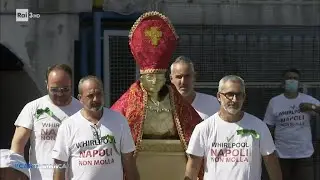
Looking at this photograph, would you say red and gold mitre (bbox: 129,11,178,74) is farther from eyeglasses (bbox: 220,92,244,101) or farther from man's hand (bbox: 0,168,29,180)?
man's hand (bbox: 0,168,29,180)

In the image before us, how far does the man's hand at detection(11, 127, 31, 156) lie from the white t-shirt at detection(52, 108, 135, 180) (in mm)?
515

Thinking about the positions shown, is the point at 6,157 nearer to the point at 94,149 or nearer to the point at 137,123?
the point at 94,149

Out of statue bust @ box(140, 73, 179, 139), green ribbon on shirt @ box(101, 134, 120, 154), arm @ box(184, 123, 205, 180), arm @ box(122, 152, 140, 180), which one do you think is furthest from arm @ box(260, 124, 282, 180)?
green ribbon on shirt @ box(101, 134, 120, 154)

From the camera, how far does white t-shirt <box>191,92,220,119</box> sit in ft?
17.4

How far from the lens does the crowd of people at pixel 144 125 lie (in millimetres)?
4180

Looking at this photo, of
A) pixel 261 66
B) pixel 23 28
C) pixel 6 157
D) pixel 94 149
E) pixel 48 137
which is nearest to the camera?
pixel 6 157

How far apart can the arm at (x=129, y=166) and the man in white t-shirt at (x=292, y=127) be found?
336cm

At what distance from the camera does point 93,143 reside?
4145 millimetres

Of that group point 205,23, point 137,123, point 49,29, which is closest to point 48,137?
point 137,123

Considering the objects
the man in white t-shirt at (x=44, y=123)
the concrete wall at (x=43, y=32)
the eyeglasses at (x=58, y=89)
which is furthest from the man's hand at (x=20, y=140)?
the concrete wall at (x=43, y=32)

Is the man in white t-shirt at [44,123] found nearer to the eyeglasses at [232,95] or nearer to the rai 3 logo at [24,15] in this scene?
the eyeglasses at [232,95]

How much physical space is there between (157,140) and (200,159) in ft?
1.59

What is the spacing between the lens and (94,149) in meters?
4.13

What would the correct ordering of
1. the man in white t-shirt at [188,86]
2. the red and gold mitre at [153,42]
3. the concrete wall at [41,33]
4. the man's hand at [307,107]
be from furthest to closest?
the concrete wall at [41,33], the man's hand at [307,107], the man in white t-shirt at [188,86], the red and gold mitre at [153,42]
